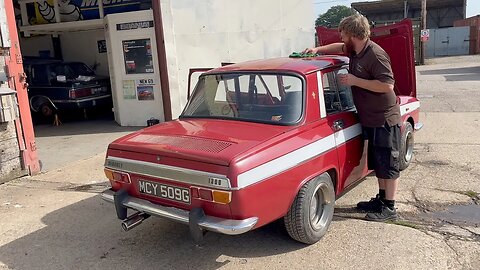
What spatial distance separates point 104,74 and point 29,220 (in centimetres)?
955

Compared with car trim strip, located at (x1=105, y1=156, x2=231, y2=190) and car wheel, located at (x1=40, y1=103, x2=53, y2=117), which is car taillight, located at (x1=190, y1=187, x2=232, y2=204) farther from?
car wheel, located at (x1=40, y1=103, x2=53, y2=117)

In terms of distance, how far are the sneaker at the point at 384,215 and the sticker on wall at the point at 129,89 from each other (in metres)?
7.08

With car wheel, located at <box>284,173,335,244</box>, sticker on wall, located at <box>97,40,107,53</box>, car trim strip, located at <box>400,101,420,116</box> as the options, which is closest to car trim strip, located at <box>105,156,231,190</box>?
car wheel, located at <box>284,173,335,244</box>

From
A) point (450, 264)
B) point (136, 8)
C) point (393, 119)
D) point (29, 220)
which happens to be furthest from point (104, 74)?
point (450, 264)

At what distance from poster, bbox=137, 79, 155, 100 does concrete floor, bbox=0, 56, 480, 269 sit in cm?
389

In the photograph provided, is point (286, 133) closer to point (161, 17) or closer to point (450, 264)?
point (450, 264)

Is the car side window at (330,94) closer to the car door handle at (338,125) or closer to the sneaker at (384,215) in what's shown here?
the car door handle at (338,125)

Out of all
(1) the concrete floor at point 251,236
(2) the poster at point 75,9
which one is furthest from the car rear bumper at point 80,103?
(1) the concrete floor at point 251,236

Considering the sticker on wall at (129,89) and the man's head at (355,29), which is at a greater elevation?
the man's head at (355,29)

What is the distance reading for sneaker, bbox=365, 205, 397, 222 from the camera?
4.10 metres

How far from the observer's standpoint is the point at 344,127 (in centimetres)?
406

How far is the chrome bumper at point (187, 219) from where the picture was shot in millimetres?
2951

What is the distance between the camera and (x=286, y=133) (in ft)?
11.3

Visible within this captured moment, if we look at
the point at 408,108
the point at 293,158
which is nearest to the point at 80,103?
the point at 408,108
